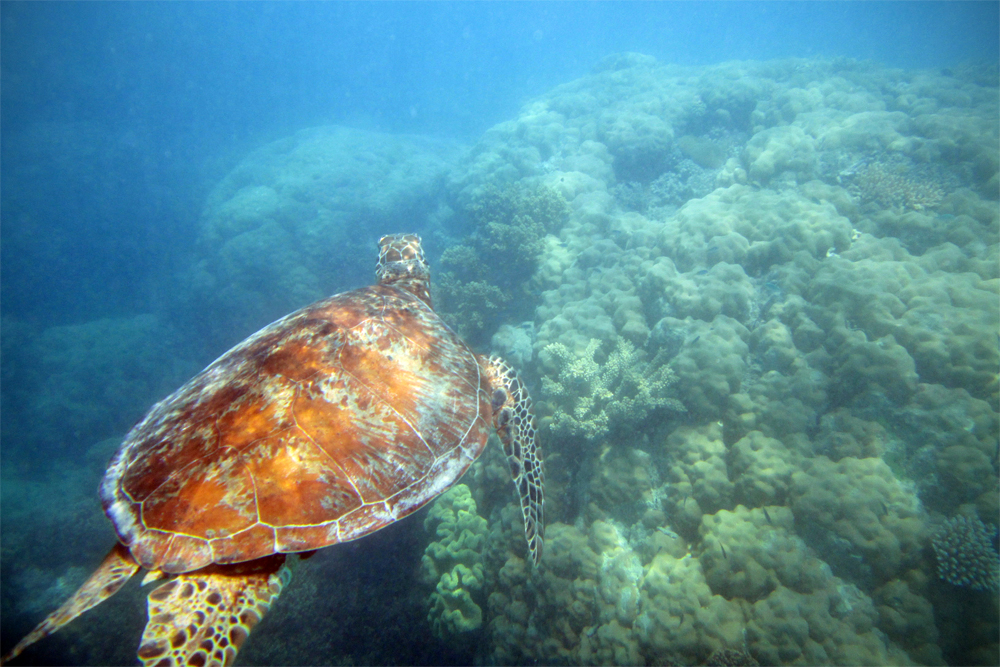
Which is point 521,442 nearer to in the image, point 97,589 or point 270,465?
point 270,465

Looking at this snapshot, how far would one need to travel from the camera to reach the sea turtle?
2068 mm

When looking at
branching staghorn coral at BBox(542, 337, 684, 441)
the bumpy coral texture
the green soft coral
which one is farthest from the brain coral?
the green soft coral

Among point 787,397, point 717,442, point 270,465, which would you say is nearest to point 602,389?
point 717,442

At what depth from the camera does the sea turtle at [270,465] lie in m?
2.07

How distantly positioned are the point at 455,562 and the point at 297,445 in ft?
11.0

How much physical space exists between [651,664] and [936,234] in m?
7.73

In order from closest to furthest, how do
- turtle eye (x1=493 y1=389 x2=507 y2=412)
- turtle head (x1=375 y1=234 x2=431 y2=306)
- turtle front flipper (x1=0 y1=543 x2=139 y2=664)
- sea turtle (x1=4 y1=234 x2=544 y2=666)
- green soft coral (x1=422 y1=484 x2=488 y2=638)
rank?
1. turtle front flipper (x1=0 y1=543 x2=139 y2=664)
2. sea turtle (x1=4 y1=234 x2=544 y2=666)
3. turtle eye (x1=493 y1=389 x2=507 y2=412)
4. green soft coral (x1=422 y1=484 x2=488 y2=638)
5. turtle head (x1=375 y1=234 x2=431 y2=306)

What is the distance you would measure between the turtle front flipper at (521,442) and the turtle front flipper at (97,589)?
271cm

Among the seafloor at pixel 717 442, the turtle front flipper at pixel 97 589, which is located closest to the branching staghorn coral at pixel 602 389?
the seafloor at pixel 717 442

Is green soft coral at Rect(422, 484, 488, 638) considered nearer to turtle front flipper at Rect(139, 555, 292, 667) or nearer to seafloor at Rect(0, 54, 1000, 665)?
seafloor at Rect(0, 54, 1000, 665)

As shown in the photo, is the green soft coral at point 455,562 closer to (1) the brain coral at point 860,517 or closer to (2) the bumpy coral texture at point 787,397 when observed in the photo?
(2) the bumpy coral texture at point 787,397

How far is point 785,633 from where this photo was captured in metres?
3.28

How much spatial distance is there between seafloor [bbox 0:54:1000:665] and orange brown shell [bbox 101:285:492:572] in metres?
2.61

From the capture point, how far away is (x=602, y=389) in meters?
5.45
